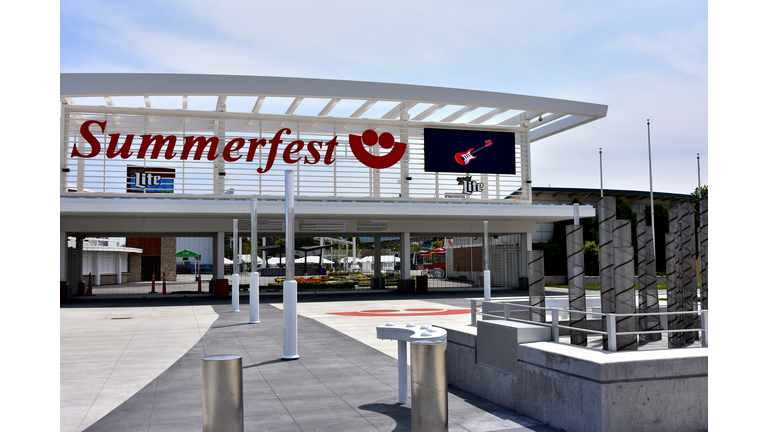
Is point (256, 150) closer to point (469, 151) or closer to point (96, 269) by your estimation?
point (469, 151)

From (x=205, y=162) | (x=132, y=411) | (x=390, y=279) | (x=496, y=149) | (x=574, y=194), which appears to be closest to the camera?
(x=132, y=411)

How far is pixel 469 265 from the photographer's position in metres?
47.2

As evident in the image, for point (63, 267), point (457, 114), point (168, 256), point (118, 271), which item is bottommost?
point (118, 271)

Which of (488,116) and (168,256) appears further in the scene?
(168,256)

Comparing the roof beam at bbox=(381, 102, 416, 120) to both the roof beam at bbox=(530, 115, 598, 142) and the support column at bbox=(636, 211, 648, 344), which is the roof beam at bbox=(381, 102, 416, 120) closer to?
the roof beam at bbox=(530, 115, 598, 142)

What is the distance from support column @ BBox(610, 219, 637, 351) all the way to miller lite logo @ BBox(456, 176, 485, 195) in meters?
23.4

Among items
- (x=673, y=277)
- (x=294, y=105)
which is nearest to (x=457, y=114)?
(x=294, y=105)

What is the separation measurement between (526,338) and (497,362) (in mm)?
603

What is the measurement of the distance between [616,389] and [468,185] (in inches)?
1013

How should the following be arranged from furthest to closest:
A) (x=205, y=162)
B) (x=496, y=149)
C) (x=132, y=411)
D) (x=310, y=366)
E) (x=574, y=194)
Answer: (x=574, y=194)
(x=496, y=149)
(x=205, y=162)
(x=310, y=366)
(x=132, y=411)

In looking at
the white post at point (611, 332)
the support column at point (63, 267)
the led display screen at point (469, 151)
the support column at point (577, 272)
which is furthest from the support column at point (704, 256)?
the support column at point (63, 267)

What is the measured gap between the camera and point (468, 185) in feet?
104
